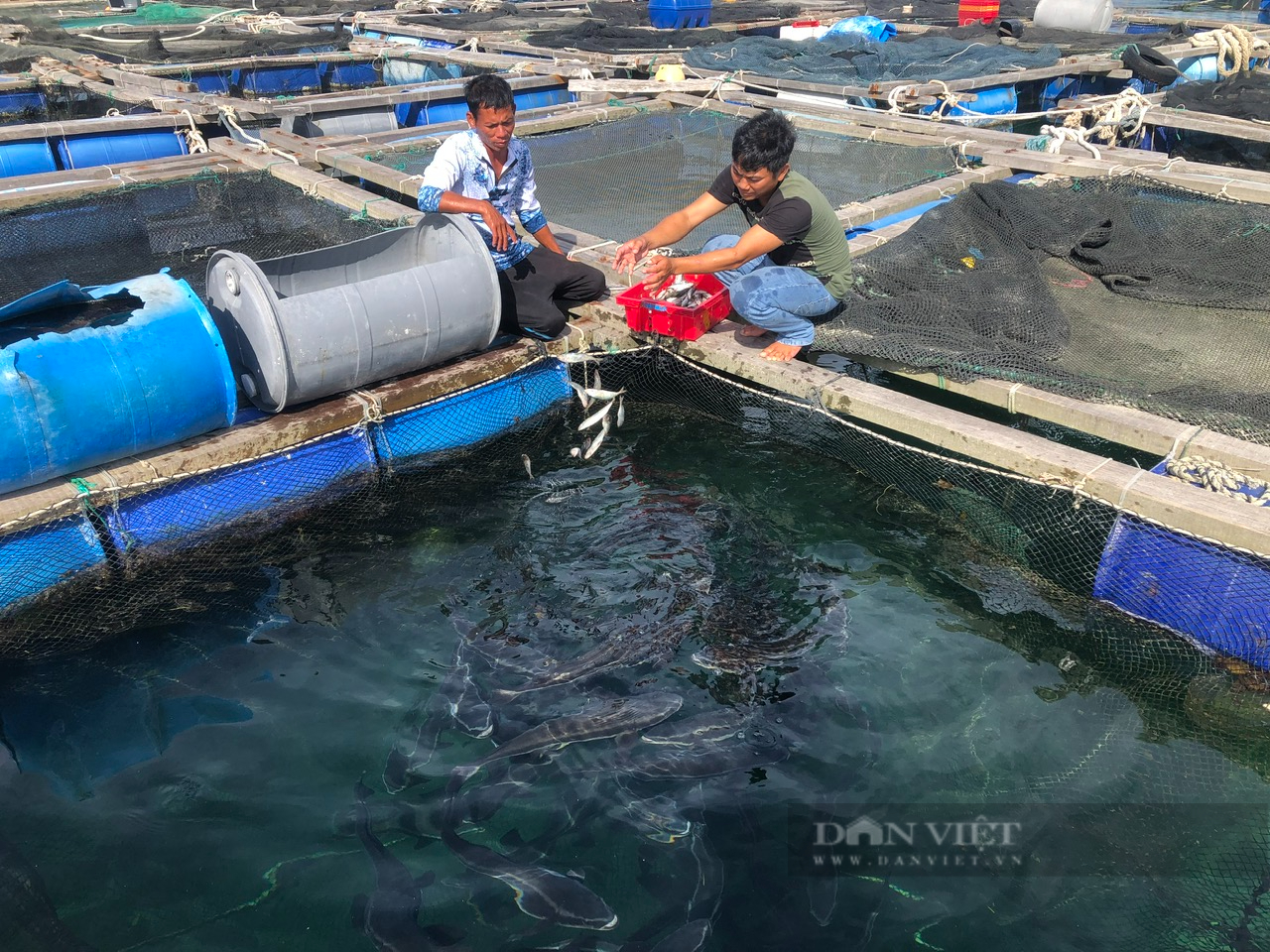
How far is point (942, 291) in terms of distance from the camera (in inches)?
248

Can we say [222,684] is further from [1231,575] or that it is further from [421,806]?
[1231,575]

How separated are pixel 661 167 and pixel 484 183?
439 cm

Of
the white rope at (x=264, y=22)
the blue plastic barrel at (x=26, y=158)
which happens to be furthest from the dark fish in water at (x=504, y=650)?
the white rope at (x=264, y=22)

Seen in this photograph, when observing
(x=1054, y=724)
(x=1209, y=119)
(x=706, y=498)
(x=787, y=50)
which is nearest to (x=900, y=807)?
(x=1054, y=724)

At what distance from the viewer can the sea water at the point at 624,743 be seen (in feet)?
10.5

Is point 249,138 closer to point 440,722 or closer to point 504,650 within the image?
point 504,650

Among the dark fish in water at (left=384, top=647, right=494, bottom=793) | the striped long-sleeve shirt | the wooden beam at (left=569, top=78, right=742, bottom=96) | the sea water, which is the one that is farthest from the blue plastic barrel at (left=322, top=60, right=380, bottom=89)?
the dark fish in water at (left=384, top=647, right=494, bottom=793)

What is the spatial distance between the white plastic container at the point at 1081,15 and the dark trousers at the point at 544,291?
1702 centimetres

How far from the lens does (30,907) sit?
315 centimetres

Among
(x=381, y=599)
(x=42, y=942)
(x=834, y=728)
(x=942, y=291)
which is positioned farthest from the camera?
(x=942, y=291)

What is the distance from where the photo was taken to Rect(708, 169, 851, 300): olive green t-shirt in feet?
18.3

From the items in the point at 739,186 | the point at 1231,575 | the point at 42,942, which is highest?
the point at 739,186

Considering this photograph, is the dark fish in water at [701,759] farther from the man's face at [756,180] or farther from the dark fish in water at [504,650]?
the man's face at [756,180]

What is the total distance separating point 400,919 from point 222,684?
61.1 inches
